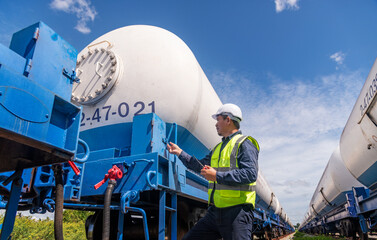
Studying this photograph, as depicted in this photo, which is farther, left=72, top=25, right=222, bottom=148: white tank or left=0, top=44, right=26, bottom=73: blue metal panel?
left=72, top=25, right=222, bottom=148: white tank

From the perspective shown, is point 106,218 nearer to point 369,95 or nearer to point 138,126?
point 138,126

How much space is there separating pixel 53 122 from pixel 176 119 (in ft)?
6.44

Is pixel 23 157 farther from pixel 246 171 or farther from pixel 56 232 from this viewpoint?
pixel 246 171

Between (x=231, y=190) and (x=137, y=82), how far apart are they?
198cm

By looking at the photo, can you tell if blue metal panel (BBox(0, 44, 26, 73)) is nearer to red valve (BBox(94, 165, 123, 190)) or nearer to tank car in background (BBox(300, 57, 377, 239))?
red valve (BBox(94, 165, 123, 190))

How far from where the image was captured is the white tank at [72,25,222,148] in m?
3.28

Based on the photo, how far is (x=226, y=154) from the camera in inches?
83.7

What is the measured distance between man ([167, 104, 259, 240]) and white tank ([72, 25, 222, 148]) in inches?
51.7

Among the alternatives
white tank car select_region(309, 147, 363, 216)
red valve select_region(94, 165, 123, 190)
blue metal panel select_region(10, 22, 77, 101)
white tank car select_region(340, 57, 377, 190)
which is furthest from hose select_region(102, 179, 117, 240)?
white tank car select_region(309, 147, 363, 216)

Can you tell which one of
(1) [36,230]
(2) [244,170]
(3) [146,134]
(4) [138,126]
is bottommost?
(1) [36,230]

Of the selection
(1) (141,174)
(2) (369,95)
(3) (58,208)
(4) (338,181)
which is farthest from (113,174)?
(4) (338,181)

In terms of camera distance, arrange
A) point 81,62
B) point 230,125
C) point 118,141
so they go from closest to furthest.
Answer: point 230,125
point 118,141
point 81,62

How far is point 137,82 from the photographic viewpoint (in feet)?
10.8

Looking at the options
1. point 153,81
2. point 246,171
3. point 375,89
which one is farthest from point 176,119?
point 375,89
